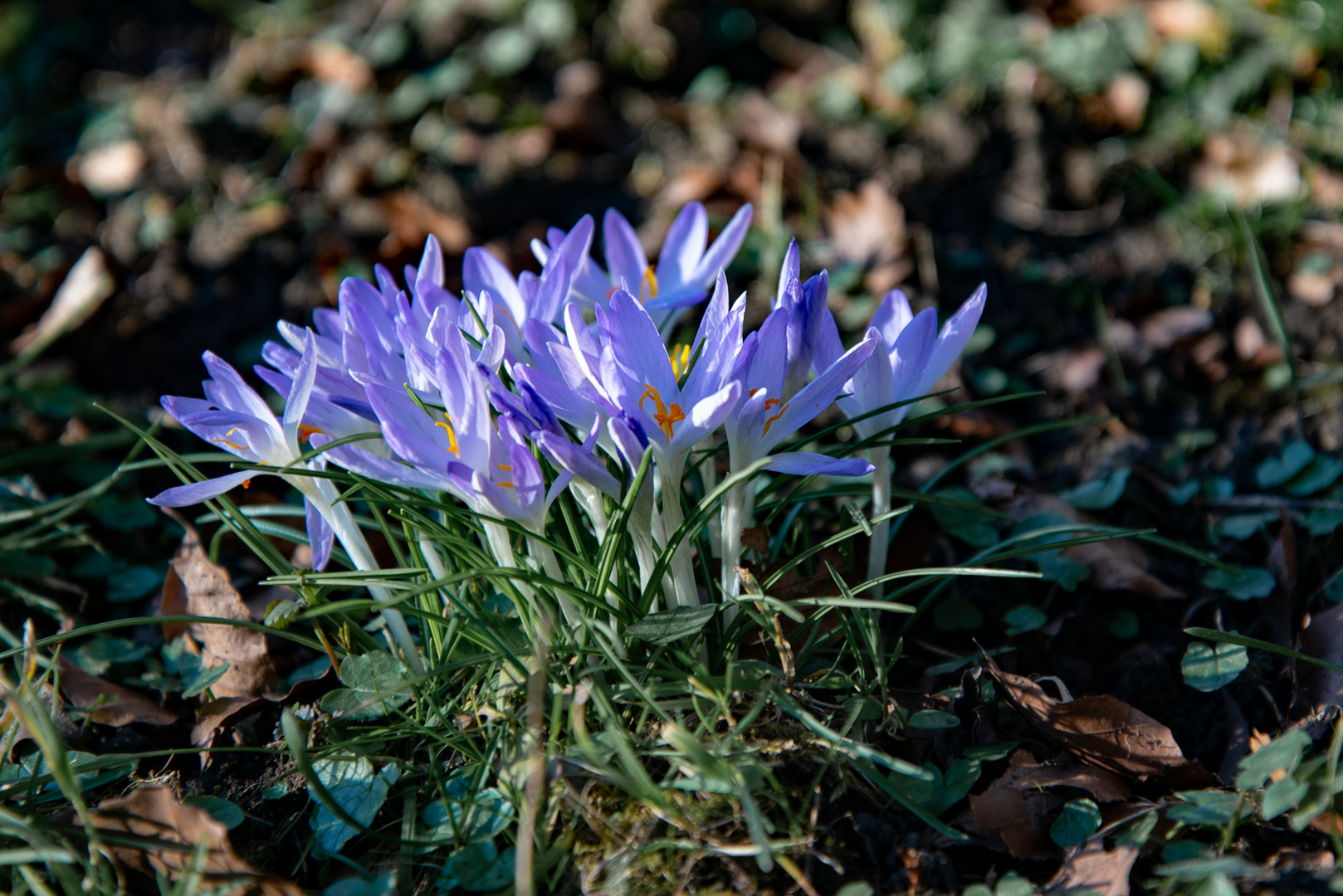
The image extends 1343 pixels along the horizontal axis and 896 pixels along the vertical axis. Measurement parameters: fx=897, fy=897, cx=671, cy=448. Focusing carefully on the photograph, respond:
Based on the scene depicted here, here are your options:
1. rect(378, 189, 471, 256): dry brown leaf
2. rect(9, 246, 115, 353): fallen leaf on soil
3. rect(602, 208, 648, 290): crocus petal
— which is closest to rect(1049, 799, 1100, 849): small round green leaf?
rect(602, 208, 648, 290): crocus petal

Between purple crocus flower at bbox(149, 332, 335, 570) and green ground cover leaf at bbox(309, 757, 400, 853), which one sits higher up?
purple crocus flower at bbox(149, 332, 335, 570)

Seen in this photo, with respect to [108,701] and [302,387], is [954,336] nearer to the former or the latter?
[302,387]

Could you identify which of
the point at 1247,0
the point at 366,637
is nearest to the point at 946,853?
the point at 366,637

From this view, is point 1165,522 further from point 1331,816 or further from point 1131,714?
point 1331,816

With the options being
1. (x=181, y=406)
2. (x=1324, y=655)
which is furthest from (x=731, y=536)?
(x=1324, y=655)

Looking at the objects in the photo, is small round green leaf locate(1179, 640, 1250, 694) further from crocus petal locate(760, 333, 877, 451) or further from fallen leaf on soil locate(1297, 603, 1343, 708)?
crocus petal locate(760, 333, 877, 451)

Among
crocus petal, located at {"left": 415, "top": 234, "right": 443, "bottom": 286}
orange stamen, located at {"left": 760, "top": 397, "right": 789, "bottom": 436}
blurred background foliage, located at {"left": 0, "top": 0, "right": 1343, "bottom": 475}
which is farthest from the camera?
blurred background foliage, located at {"left": 0, "top": 0, "right": 1343, "bottom": 475}
